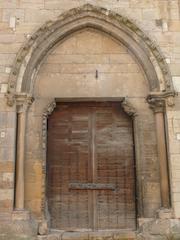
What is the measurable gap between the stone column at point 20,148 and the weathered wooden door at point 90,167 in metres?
0.66

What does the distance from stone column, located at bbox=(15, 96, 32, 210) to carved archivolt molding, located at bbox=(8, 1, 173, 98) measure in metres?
0.29

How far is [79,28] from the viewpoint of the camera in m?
7.71

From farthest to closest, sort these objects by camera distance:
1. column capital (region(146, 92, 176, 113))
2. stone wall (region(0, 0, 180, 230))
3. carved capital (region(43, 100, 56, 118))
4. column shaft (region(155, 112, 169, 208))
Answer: carved capital (region(43, 100, 56, 118)) → column capital (region(146, 92, 176, 113)) → stone wall (region(0, 0, 180, 230)) → column shaft (region(155, 112, 169, 208))

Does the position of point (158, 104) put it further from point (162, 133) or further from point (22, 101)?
point (22, 101)

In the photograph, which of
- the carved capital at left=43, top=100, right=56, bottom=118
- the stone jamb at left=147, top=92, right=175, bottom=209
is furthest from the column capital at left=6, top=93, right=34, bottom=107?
the stone jamb at left=147, top=92, right=175, bottom=209

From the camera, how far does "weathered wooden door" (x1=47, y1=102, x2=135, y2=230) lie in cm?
719

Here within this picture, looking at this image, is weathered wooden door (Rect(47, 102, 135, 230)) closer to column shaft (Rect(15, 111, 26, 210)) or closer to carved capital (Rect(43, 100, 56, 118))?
carved capital (Rect(43, 100, 56, 118))

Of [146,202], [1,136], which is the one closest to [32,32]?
[1,136]

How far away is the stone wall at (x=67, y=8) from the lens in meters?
6.98

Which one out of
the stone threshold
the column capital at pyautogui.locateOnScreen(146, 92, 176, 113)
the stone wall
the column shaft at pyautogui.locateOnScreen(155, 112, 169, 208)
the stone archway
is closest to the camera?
the stone threshold

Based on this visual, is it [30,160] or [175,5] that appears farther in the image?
[175,5]

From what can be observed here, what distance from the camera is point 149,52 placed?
24.5 feet

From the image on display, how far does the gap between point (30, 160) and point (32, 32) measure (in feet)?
8.22

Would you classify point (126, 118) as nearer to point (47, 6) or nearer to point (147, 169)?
point (147, 169)
